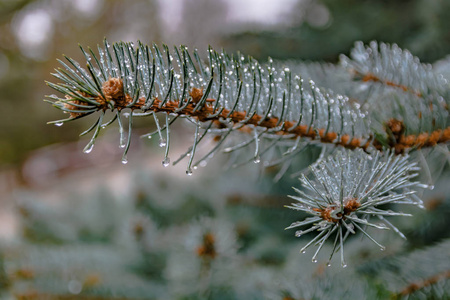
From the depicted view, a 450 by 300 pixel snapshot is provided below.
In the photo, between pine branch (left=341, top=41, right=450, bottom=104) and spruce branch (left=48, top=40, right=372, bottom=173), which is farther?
pine branch (left=341, top=41, right=450, bottom=104)

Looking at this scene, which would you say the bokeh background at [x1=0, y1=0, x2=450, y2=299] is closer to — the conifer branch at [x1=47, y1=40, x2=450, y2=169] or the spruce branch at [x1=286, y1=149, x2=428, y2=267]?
the conifer branch at [x1=47, y1=40, x2=450, y2=169]

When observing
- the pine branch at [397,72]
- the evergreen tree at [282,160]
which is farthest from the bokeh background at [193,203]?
the pine branch at [397,72]

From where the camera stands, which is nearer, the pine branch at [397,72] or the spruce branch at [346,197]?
the spruce branch at [346,197]

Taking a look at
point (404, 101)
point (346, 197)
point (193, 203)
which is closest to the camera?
point (346, 197)

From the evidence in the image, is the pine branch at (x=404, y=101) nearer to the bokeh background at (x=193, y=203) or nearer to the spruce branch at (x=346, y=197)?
the spruce branch at (x=346, y=197)

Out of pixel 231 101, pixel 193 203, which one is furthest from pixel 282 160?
pixel 193 203

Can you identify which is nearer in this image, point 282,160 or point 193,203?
point 282,160

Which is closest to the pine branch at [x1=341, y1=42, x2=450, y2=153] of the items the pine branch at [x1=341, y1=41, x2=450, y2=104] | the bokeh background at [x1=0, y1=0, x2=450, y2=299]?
the pine branch at [x1=341, y1=41, x2=450, y2=104]

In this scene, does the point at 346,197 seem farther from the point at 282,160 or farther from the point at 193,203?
the point at 193,203

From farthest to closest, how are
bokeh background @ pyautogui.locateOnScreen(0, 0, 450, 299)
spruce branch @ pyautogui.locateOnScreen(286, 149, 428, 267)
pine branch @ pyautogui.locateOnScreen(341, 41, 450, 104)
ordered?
bokeh background @ pyautogui.locateOnScreen(0, 0, 450, 299) → pine branch @ pyautogui.locateOnScreen(341, 41, 450, 104) → spruce branch @ pyautogui.locateOnScreen(286, 149, 428, 267)

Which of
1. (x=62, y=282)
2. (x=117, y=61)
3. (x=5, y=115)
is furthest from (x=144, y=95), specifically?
(x=5, y=115)

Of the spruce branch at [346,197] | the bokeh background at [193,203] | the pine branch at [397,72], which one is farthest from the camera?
the bokeh background at [193,203]

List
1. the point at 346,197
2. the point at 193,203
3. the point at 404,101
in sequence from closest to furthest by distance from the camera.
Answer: the point at 346,197, the point at 404,101, the point at 193,203
